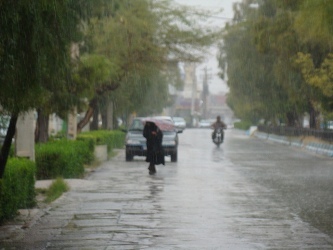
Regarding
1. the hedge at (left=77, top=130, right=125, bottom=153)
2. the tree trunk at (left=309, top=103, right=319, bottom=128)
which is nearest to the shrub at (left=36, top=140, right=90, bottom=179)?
the hedge at (left=77, top=130, right=125, bottom=153)

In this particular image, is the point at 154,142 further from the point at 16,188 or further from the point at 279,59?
the point at 279,59

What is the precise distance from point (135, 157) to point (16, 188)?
25.5m

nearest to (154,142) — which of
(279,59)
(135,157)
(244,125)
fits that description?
(135,157)

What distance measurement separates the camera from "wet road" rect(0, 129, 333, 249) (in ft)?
42.1

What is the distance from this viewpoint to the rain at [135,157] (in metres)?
12.1

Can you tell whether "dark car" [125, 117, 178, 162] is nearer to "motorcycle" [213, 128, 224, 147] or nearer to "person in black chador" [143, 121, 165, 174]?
"person in black chador" [143, 121, 165, 174]

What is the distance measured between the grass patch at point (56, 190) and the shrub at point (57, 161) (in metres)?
2.45

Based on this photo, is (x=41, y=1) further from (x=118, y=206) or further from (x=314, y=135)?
(x=314, y=135)

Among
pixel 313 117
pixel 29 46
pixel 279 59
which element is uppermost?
pixel 279 59

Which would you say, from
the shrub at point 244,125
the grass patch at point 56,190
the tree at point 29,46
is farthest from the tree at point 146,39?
the shrub at point 244,125

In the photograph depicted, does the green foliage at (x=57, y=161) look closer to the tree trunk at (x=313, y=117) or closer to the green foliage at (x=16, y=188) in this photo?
the green foliage at (x=16, y=188)

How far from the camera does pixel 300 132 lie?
192ft

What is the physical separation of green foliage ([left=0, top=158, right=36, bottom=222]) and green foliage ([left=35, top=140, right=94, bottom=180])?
6232mm

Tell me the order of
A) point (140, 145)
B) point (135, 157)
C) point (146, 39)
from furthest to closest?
point (135, 157), point (146, 39), point (140, 145)
